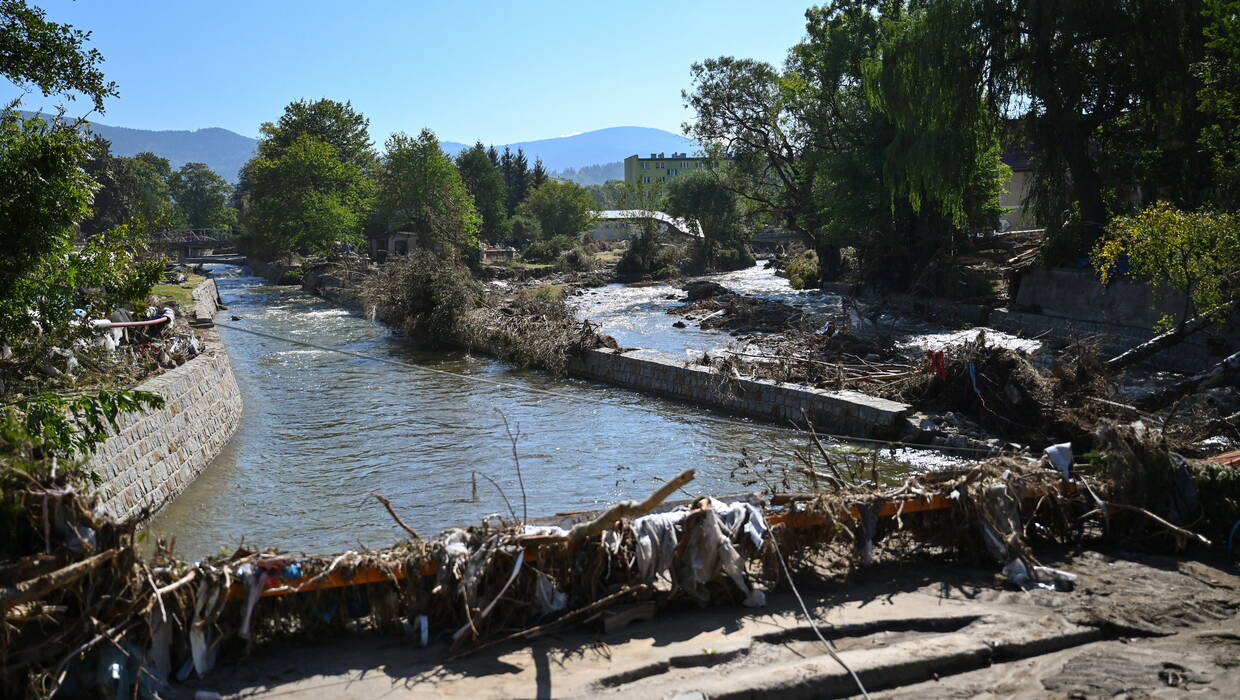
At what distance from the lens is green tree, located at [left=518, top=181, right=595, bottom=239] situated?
76562mm

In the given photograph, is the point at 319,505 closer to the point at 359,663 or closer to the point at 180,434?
the point at 180,434

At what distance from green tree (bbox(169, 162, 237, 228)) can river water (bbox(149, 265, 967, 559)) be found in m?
105

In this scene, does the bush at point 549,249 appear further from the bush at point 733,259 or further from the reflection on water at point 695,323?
the reflection on water at point 695,323

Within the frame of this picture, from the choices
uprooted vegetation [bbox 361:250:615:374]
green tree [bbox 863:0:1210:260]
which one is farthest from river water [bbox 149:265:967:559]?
green tree [bbox 863:0:1210:260]

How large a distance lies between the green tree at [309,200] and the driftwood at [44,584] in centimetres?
5379

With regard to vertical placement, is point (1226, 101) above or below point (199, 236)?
above

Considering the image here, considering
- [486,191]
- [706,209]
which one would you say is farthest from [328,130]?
[706,209]

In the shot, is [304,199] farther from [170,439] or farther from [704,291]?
[170,439]

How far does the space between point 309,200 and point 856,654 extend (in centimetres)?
5735

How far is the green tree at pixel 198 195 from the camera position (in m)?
115

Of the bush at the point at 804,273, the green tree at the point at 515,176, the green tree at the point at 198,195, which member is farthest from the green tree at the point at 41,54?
the green tree at the point at 198,195

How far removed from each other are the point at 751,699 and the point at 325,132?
8080 centimetres

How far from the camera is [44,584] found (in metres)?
5.06

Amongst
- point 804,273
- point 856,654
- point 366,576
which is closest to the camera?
point 856,654
